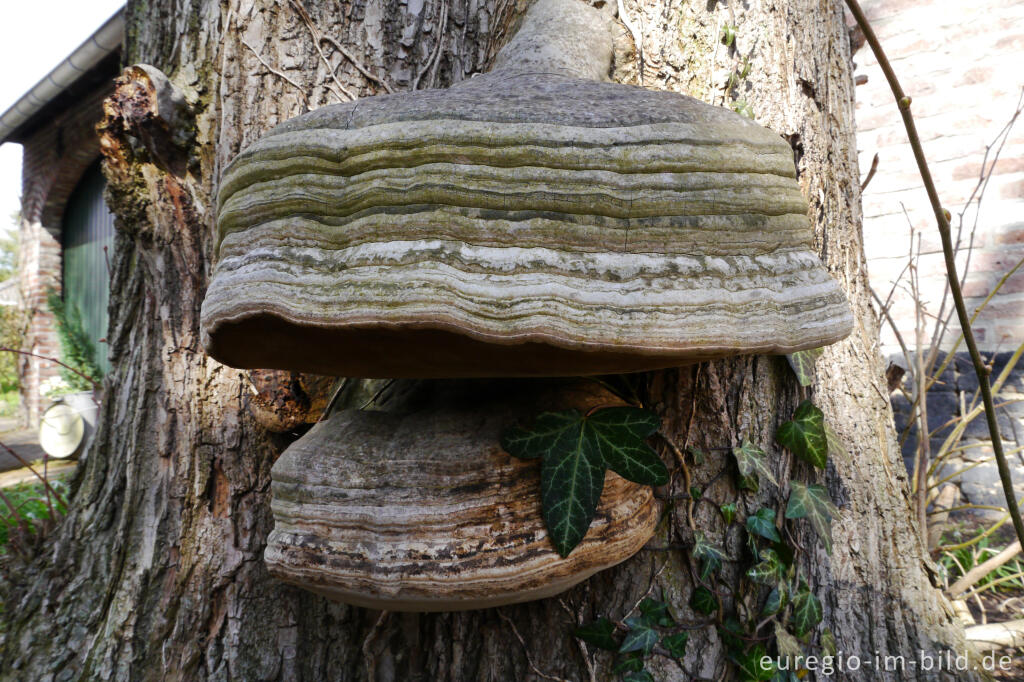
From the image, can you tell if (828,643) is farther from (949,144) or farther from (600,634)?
(949,144)

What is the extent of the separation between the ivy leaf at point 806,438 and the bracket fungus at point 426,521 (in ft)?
1.55

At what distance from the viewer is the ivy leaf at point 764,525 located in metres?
1.43

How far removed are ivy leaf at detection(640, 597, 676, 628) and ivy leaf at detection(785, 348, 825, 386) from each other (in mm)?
642

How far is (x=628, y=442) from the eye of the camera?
4.07 feet

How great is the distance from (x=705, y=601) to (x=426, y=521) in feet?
2.44

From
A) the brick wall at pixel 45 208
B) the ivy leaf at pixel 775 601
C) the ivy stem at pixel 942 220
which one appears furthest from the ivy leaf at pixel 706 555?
the brick wall at pixel 45 208

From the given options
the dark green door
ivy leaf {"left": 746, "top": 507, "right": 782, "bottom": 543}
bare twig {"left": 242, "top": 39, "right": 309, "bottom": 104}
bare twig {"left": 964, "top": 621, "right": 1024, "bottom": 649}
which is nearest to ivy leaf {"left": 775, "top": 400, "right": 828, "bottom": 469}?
ivy leaf {"left": 746, "top": 507, "right": 782, "bottom": 543}

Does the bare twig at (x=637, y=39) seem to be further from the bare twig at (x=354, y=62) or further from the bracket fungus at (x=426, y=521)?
the bracket fungus at (x=426, y=521)

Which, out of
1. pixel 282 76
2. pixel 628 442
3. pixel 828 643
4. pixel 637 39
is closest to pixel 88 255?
pixel 282 76

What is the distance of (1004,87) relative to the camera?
4.27m

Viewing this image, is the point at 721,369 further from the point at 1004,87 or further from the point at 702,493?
the point at 1004,87

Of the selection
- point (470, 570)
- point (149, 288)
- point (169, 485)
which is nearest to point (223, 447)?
point (169, 485)

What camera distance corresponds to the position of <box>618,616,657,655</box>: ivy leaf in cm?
139

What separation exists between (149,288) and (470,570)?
4.78 ft
